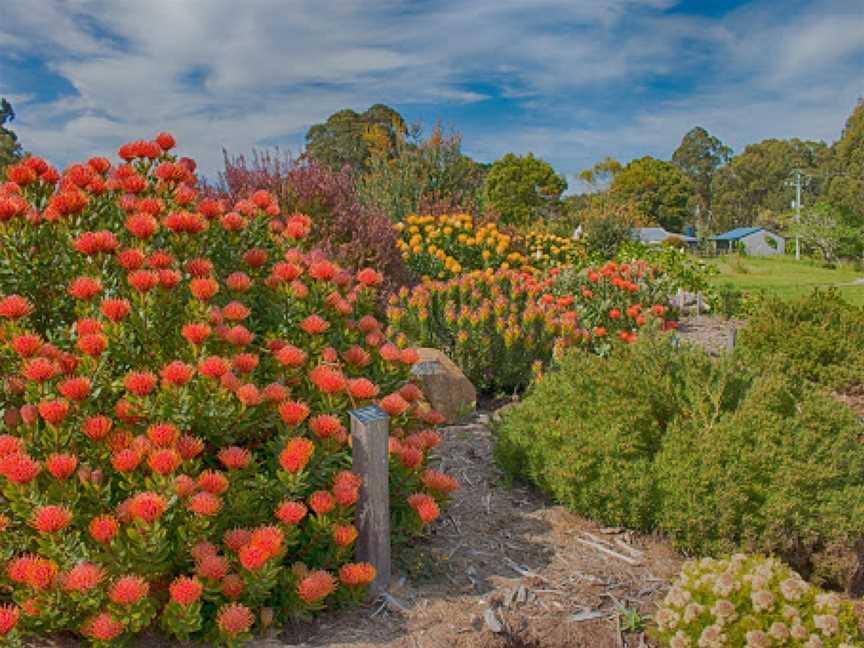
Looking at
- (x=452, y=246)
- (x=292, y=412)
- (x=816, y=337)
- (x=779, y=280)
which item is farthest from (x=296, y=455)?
(x=779, y=280)

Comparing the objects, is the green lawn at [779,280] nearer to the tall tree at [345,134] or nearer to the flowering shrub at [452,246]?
the flowering shrub at [452,246]

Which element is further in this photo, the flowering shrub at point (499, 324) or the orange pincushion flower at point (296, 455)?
the flowering shrub at point (499, 324)

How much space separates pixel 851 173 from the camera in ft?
146

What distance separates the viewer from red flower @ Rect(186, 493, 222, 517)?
8.28ft

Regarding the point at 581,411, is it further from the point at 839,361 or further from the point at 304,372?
the point at 839,361

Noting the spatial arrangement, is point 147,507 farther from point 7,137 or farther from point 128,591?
point 7,137

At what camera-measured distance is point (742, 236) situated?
6191 centimetres

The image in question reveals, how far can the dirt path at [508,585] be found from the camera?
3.05m

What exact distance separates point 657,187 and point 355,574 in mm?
66790

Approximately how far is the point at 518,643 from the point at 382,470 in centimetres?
86

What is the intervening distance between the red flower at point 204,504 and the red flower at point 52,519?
0.38 metres

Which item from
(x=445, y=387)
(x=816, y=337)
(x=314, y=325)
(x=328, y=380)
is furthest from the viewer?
(x=816, y=337)

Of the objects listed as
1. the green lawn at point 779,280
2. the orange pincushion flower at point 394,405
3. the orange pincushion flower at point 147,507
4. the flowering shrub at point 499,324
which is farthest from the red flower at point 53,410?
the green lawn at point 779,280

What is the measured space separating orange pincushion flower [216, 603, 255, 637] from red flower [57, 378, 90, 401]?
0.87m
